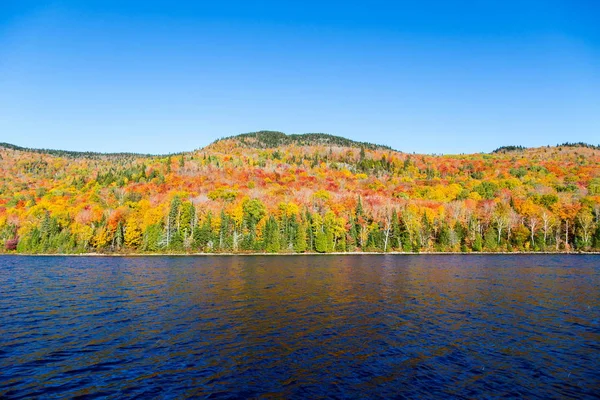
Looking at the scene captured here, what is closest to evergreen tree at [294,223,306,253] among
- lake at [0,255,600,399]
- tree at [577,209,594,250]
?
lake at [0,255,600,399]

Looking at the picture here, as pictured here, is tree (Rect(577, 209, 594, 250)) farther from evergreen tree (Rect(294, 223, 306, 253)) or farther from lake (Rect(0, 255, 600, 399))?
lake (Rect(0, 255, 600, 399))

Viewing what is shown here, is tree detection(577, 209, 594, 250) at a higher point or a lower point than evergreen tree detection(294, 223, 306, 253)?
higher

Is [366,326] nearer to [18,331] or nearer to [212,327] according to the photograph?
[212,327]

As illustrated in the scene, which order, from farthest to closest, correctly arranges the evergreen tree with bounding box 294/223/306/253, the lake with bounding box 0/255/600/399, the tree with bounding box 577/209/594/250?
the evergreen tree with bounding box 294/223/306/253 < the tree with bounding box 577/209/594/250 < the lake with bounding box 0/255/600/399

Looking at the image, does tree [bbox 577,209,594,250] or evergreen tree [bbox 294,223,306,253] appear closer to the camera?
tree [bbox 577,209,594,250]

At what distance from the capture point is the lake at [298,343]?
16.4 m

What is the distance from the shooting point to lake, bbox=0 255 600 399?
16.4 m

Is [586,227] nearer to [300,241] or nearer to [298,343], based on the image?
[300,241]

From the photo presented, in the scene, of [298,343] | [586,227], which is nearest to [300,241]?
[586,227]

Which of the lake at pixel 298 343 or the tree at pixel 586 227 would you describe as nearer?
the lake at pixel 298 343

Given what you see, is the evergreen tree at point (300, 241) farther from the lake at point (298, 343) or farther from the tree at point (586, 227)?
the tree at point (586, 227)

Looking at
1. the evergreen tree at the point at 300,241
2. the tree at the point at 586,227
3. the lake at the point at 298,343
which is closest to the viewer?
the lake at the point at 298,343

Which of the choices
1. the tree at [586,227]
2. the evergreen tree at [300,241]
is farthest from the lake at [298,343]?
the tree at [586,227]

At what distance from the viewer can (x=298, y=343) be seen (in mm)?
22516
